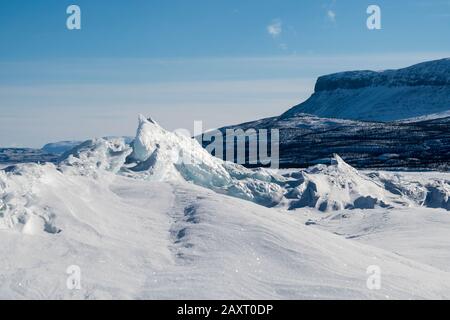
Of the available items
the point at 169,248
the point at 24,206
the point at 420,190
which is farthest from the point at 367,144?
the point at 24,206

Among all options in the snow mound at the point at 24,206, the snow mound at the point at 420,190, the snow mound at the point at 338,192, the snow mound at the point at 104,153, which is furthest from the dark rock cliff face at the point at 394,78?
the snow mound at the point at 24,206

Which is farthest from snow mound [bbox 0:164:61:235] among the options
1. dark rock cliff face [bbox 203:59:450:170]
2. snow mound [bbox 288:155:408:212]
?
dark rock cliff face [bbox 203:59:450:170]

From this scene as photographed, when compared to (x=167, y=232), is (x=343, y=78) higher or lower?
higher

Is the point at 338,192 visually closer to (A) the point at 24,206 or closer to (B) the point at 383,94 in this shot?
(A) the point at 24,206

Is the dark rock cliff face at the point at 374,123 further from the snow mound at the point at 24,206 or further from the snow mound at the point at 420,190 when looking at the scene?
the snow mound at the point at 24,206

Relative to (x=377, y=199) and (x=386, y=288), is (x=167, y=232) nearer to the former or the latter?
(x=386, y=288)

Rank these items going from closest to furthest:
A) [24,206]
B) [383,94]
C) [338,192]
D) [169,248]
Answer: [169,248], [24,206], [338,192], [383,94]
